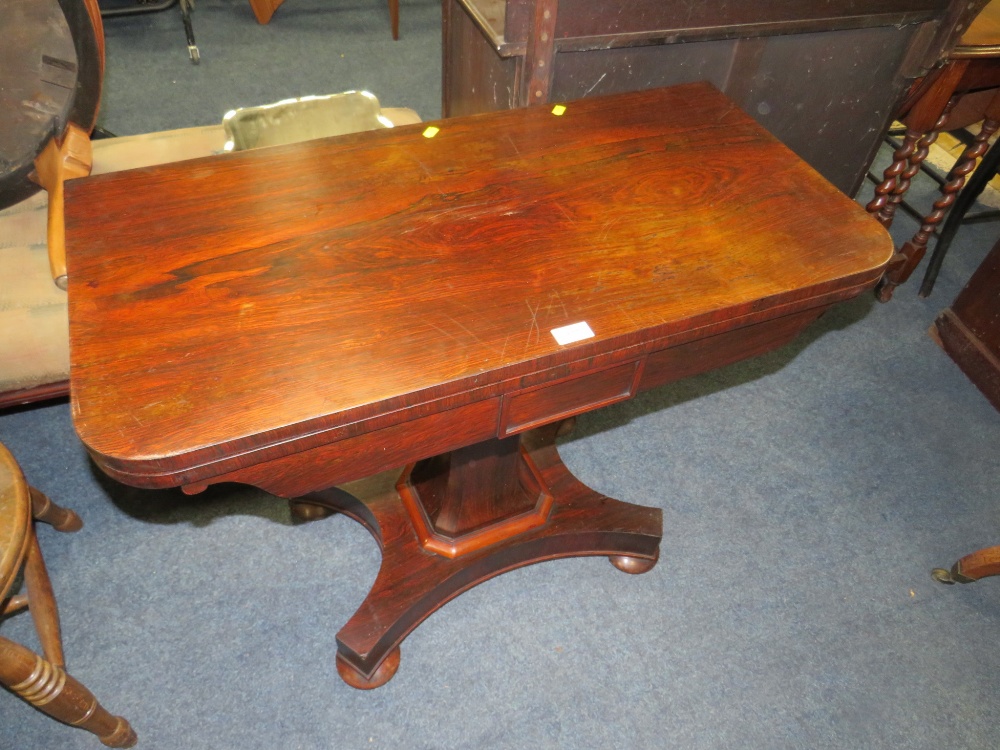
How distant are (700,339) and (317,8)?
3.51 m

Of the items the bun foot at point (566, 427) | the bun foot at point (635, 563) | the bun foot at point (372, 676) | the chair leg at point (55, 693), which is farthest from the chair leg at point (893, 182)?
the chair leg at point (55, 693)

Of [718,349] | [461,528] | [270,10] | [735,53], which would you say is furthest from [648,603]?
[270,10]

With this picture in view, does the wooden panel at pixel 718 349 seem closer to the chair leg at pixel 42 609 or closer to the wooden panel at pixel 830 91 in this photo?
the wooden panel at pixel 830 91

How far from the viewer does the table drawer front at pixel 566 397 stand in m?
0.96

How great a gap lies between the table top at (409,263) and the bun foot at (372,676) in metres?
0.79

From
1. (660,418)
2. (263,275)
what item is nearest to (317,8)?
(660,418)

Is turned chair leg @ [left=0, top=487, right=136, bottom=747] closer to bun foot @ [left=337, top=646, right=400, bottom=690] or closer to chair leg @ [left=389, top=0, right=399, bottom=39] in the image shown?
bun foot @ [left=337, top=646, right=400, bottom=690]

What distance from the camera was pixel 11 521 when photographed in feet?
3.56

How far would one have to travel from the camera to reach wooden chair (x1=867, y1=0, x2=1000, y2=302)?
180 cm

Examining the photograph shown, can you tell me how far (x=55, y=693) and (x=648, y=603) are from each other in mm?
1152

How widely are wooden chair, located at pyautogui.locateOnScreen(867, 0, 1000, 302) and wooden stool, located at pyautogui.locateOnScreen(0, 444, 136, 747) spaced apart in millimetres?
2276

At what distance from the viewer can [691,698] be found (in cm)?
144

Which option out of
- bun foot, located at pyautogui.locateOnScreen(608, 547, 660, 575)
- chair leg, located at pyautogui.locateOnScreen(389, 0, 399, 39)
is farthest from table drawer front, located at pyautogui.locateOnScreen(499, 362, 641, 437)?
chair leg, located at pyautogui.locateOnScreen(389, 0, 399, 39)

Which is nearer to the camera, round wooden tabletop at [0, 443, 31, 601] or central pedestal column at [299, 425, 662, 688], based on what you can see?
round wooden tabletop at [0, 443, 31, 601]
